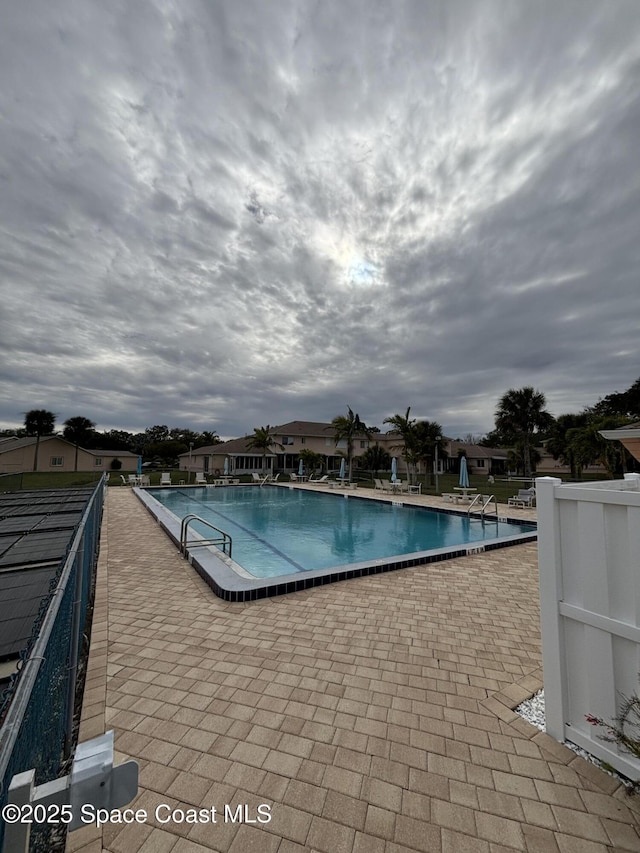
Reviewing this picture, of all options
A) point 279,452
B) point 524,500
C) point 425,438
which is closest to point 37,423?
point 279,452

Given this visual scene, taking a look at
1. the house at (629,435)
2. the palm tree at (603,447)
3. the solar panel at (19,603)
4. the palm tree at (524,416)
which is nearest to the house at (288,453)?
the palm tree at (524,416)

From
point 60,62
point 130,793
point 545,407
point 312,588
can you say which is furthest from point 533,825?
point 545,407

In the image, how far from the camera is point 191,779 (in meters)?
2.02

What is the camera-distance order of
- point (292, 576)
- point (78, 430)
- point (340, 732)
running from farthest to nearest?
1. point (78, 430)
2. point (292, 576)
3. point (340, 732)

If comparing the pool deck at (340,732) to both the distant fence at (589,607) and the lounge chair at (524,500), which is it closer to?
the distant fence at (589,607)

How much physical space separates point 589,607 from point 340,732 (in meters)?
1.85

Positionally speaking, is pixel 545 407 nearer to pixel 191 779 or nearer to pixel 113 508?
pixel 113 508

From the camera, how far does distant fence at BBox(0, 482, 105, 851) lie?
1087 mm

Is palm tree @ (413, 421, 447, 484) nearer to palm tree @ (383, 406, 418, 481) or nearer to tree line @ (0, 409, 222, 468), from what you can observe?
palm tree @ (383, 406, 418, 481)

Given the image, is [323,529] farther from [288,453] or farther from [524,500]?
[288,453]

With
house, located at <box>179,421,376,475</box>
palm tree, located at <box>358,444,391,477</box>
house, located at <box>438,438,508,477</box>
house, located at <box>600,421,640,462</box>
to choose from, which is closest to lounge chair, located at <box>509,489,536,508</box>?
house, located at <box>600,421,640,462</box>

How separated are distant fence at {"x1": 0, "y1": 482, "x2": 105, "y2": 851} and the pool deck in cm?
27

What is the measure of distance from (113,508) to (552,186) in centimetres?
1759

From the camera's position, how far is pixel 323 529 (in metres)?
12.3
